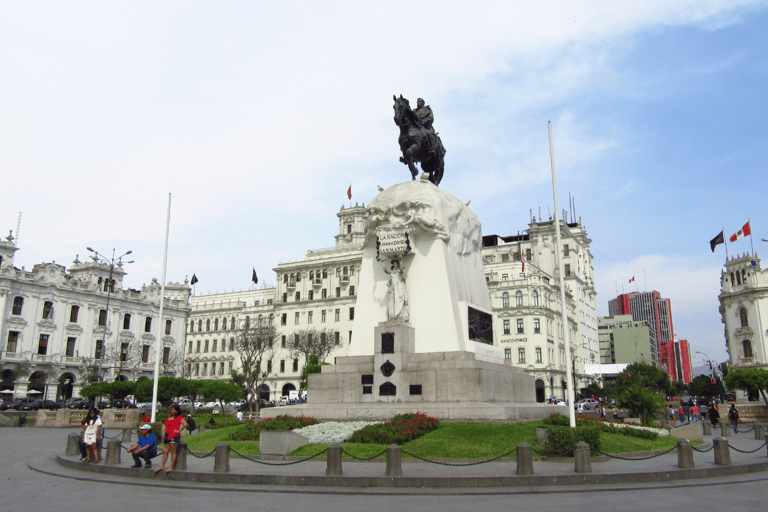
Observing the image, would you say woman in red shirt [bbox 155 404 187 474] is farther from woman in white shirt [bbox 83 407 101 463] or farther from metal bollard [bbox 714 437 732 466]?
metal bollard [bbox 714 437 732 466]

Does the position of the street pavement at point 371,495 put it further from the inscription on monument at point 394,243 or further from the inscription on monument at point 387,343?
the inscription on monument at point 394,243

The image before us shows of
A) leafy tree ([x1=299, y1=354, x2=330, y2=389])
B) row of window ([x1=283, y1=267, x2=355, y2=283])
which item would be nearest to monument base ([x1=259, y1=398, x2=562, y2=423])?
leafy tree ([x1=299, y1=354, x2=330, y2=389])

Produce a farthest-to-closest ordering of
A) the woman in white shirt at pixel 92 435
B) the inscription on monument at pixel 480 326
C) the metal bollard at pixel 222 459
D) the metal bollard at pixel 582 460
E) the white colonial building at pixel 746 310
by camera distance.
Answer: the white colonial building at pixel 746 310
the inscription on monument at pixel 480 326
the woman in white shirt at pixel 92 435
the metal bollard at pixel 222 459
the metal bollard at pixel 582 460

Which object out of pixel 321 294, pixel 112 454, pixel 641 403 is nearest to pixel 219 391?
pixel 641 403

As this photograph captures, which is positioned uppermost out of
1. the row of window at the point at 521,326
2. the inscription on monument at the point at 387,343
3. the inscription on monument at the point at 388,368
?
the row of window at the point at 521,326

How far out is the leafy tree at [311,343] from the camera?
233ft

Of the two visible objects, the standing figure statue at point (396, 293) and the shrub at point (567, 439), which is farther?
the standing figure statue at point (396, 293)

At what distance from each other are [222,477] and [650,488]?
8.36 metres

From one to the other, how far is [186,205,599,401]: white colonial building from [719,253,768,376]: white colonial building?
18035 mm

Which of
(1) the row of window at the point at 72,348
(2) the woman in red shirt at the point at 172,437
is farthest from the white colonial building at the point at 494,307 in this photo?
(2) the woman in red shirt at the point at 172,437

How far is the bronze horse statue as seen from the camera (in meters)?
23.0

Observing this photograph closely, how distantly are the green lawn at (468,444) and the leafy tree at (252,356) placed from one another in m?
27.4

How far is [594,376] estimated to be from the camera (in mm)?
85812

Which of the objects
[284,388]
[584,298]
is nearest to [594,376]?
[584,298]
